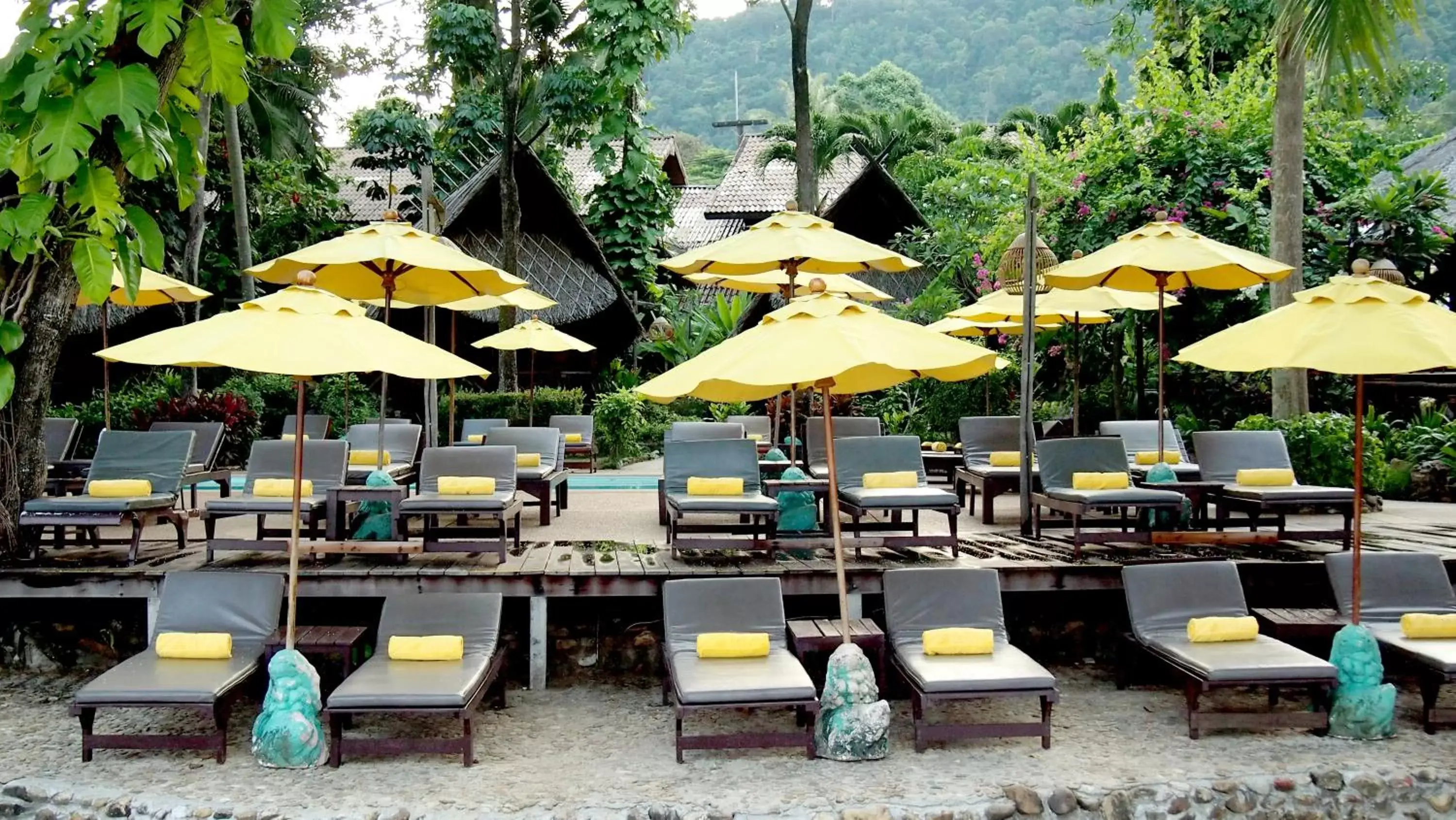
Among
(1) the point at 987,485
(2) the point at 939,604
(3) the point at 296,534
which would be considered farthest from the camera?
(1) the point at 987,485

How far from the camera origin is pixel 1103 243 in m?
13.3

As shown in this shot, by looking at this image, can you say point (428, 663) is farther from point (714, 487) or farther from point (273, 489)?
point (714, 487)

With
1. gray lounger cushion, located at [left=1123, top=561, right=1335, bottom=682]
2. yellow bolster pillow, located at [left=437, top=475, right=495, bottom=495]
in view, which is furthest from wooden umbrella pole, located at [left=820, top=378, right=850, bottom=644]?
yellow bolster pillow, located at [left=437, top=475, right=495, bottom=495]

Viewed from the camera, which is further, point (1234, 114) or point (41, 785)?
point (1234, 114)

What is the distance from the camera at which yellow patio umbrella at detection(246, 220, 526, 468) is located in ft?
23.1

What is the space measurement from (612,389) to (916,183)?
8508 mm

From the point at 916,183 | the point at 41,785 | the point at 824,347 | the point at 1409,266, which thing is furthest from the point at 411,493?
the point at 916,183

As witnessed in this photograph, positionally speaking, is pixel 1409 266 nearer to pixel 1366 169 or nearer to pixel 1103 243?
pixel 1366 169

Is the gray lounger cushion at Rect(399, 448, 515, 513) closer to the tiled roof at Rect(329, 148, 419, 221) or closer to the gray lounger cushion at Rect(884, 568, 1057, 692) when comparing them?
the gray lounger cushion at Rect(884, 568, 1057, 692)

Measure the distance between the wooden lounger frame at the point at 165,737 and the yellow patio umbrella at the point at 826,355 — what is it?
8.44 feet

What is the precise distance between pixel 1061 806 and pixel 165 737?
14.3 feet

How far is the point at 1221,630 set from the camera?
19.8 feet

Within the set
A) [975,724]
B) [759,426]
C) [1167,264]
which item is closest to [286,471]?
[975,724]

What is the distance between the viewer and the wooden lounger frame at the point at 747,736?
17.5 feet
